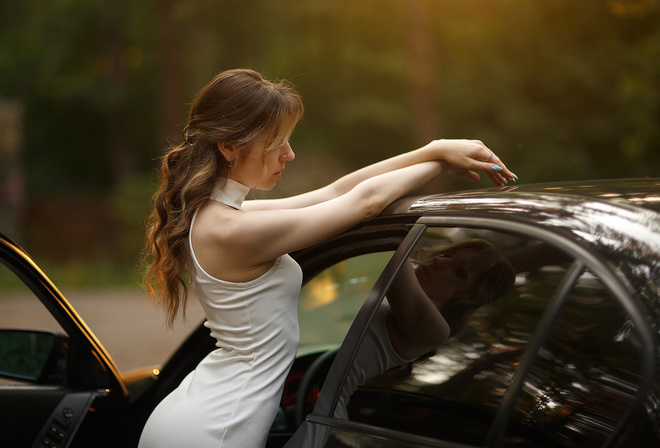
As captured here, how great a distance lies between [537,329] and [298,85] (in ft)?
65.5

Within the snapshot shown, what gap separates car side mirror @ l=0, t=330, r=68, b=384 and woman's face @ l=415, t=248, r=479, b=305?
1554mm

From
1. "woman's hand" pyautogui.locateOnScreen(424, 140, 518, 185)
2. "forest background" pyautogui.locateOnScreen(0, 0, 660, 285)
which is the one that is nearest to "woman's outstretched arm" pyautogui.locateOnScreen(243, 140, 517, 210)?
"woman's hand" pyautogui.locateOnScreen(424, 140, 518, 185)

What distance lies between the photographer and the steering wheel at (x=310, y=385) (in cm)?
269

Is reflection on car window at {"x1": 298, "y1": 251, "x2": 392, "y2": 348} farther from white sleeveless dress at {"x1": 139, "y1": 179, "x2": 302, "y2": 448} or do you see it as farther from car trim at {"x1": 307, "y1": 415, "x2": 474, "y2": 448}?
car trim at {"x1": 307, "y1": 415, "x2": 474, "y2": 448}

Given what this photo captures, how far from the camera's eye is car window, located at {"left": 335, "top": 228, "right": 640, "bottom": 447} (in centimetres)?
145

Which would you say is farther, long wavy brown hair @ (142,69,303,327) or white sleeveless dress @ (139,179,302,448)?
long wavy brown hair @ (142,69,303,327)

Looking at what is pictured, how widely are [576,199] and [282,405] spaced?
1.42 meters

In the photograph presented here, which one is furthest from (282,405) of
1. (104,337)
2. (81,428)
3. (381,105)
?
(381,105)

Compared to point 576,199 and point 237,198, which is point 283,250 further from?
point 576,199

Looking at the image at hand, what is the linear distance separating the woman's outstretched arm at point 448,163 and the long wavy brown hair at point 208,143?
0.31 m

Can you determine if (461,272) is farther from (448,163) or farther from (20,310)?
(20,310)

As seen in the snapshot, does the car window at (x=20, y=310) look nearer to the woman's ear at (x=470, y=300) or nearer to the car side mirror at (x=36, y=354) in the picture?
the car side mirror at (x=36, y=354)

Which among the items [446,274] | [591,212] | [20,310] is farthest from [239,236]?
[20,310]

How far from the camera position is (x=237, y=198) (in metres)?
2.18
